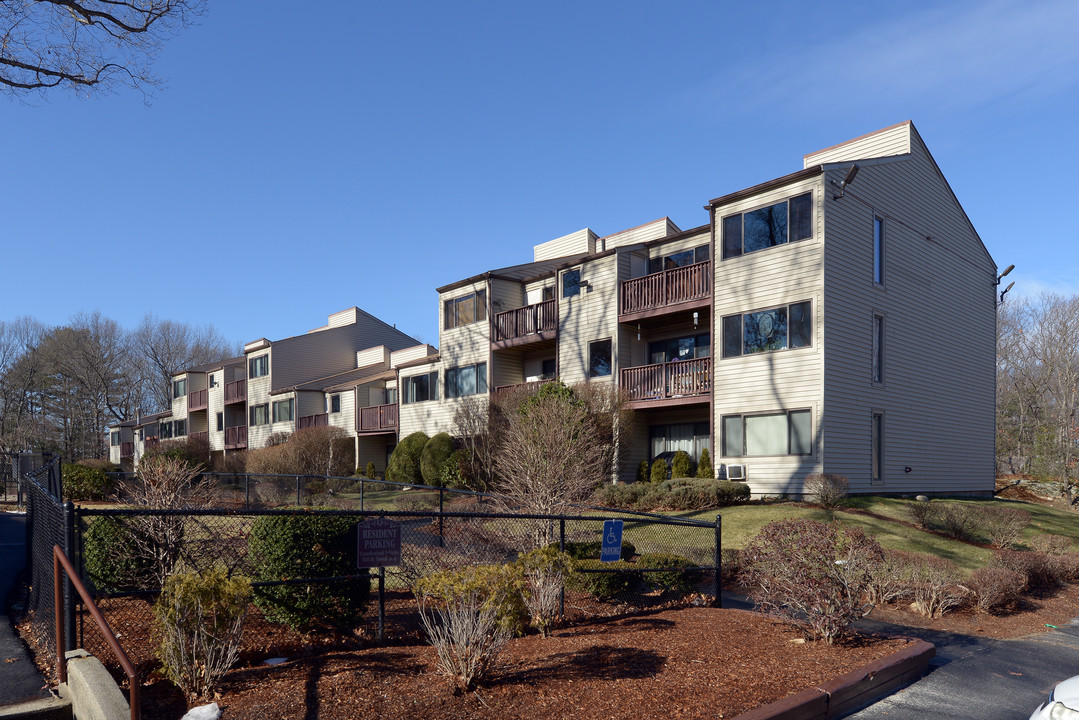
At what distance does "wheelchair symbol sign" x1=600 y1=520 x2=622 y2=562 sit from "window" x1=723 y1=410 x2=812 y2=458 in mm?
13293

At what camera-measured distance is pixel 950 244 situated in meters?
26.7

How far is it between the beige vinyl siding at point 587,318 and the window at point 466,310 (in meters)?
4.96

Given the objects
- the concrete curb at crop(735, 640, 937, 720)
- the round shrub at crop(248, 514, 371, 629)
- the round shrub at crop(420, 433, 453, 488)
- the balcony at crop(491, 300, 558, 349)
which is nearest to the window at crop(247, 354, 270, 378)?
the round shrub at crop(420, 433, 453, 488)

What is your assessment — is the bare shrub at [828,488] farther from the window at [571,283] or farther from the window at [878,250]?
the window at [571,283]

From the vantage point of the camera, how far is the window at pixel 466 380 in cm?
3206

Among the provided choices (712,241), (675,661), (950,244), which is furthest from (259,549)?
(950,244)

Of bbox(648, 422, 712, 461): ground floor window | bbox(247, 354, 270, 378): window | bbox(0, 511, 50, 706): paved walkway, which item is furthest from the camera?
bbox(247, 354, 270, 378): window

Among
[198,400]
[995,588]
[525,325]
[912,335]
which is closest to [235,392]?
[198,400]

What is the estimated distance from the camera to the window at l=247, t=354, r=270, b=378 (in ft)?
159

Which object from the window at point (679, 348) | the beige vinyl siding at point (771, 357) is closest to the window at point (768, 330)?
the beige vinyl siding at point (771, 357)

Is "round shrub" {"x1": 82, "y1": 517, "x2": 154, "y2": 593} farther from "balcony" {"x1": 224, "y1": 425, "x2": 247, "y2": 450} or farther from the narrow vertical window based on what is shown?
"balcony" {"x1": 224, "y1": 425, "x2": 247, "y2": 450}

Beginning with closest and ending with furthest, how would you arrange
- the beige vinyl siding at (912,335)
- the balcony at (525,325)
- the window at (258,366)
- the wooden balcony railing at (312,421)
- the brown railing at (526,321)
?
the beige vinyl siding at (912,335) < the balcony at (525,325) < the brown railing at (526,321) < the wooden balcony railing at (312,421) < the window at (258,366)

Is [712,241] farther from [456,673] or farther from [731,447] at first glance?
[456,673]

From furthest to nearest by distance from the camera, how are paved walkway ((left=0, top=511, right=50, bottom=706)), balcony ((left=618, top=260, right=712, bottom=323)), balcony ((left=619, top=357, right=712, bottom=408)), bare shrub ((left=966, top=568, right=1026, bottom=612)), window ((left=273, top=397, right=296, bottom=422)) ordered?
window ((left=273, top=397, right=296, bottom=422)), balcony ((left=618, top=260, right=712, bottom=323)), balcony ((left=619, top=357, right=712, bottom=408)), bare shrub ((left=966, top=568, right=1026, bottom=612)), paved walkway ((left=0, top=511, right=50, bottom=706))
